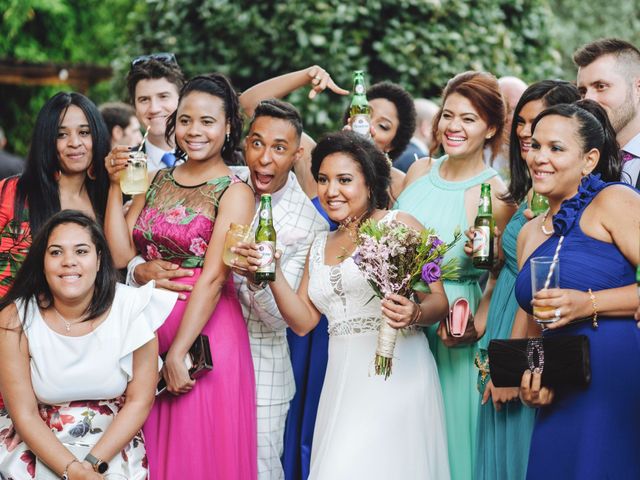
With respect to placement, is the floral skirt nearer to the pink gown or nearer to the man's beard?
the pink gown

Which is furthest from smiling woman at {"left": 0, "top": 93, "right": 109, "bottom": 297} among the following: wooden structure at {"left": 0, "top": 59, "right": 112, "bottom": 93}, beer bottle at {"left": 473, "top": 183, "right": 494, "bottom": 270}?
wooden structure at {"left": 0, "top": 59, "right": 112, "bottom": 93}

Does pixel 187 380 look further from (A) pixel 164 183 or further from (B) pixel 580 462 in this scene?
(B) pixel 580 462

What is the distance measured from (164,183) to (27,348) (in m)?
1.21

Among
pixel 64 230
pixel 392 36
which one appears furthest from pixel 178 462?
pixel 392 36

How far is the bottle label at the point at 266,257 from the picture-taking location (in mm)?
4914

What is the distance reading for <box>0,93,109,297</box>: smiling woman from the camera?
5492mm

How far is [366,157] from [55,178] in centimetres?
182

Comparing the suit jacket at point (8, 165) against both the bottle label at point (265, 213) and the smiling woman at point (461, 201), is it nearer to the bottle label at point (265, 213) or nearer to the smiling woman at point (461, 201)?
the smiling woman at point (461, 201)

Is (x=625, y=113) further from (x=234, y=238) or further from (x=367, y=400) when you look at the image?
(x=234, y=238)

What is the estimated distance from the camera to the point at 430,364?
5.30 metres

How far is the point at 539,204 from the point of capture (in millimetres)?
5188

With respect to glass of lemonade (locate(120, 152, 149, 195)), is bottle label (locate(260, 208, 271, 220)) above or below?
below

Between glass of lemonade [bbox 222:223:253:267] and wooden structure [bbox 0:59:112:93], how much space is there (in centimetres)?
906

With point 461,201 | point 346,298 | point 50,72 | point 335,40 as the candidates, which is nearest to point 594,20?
point 50,72
